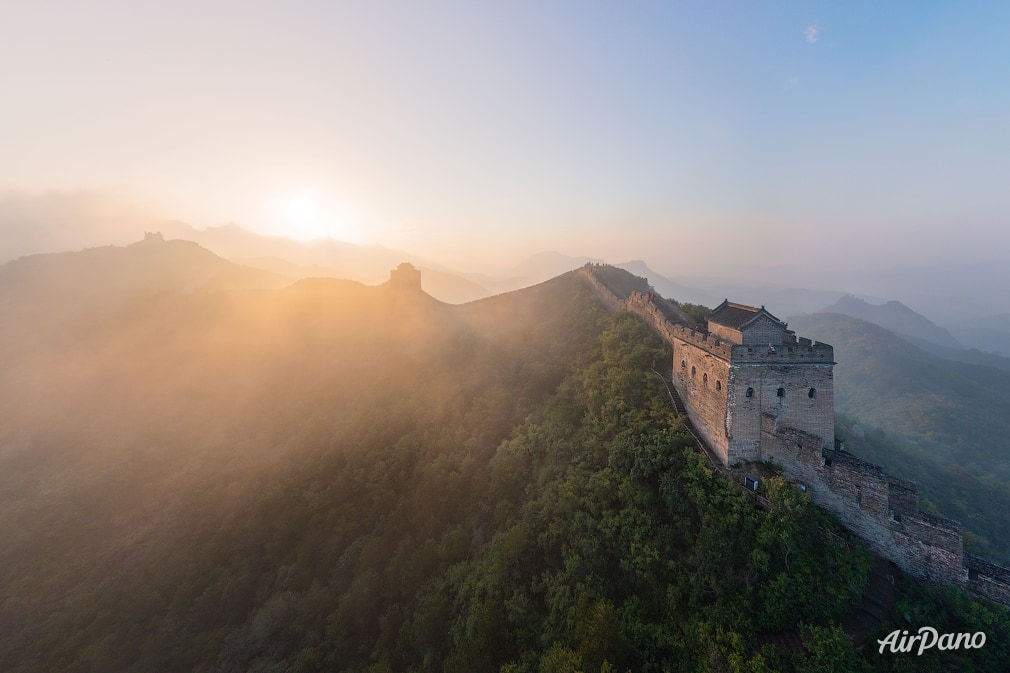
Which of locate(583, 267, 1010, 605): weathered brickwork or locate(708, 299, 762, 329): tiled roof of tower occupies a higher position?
locate(708, 299, 762, 329): tiled roof of tower

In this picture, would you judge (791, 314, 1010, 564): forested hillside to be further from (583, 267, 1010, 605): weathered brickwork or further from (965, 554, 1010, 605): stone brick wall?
(583, 267, 1010, 605): weathered brickwork

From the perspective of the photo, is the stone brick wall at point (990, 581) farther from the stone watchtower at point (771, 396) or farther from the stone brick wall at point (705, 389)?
the stone brick wall at point (705, 389)

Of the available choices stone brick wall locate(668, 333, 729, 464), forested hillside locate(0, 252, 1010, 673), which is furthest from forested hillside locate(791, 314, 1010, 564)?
forested hillside locate(0, 252, 1010, 673)

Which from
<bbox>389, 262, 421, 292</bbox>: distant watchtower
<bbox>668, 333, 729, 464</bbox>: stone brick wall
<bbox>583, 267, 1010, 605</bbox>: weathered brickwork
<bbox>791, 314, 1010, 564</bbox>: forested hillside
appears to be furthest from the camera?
<bbox>389, 262, 421, 292</bbox>: distant watchtower

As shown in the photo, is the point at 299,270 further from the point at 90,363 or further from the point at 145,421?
the point at 145,421

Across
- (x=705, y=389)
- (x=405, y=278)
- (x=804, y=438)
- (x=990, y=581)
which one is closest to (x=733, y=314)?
(x=705, y=389)

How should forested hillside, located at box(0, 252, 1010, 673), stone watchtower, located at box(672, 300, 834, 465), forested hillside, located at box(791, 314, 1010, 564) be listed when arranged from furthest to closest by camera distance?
forested hillside, located at box(791, 314, 1010, 564) → stone watchtower, located at box(672, 300, 834, 465) → forested hillside, located at box(0, 252, 1010, 673)

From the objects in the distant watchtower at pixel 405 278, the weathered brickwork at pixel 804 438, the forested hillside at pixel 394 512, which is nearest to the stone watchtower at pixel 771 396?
the weathered brickwork at pixel 804 438

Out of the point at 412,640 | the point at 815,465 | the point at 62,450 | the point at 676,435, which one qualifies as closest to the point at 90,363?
the point at 62,450
